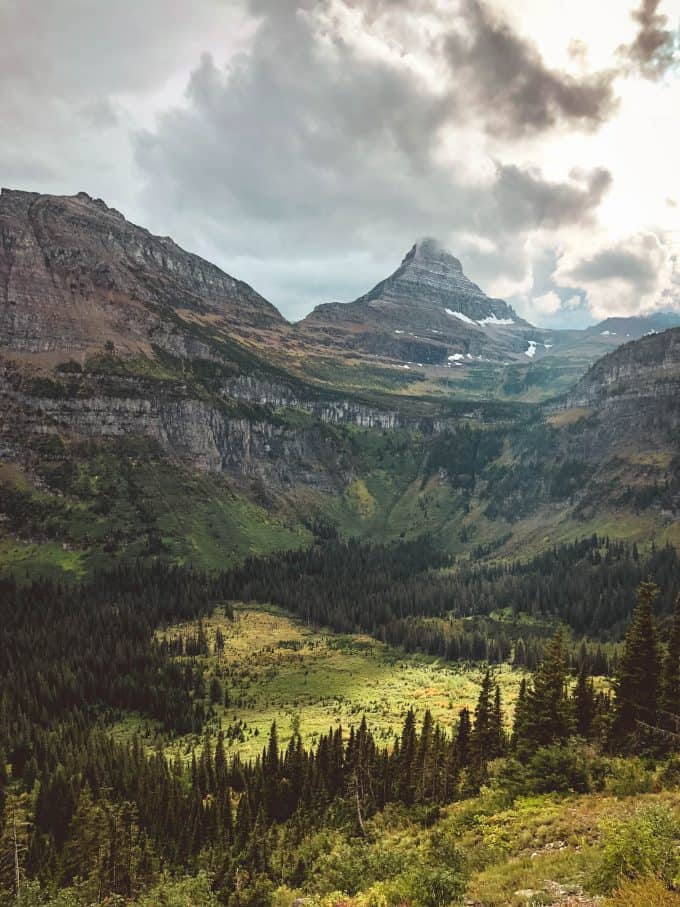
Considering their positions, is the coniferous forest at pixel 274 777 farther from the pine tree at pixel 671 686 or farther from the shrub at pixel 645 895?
the shrub at pixel 645 895

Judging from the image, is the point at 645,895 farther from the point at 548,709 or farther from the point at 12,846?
the point at 12,846

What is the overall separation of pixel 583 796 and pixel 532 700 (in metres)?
15.3

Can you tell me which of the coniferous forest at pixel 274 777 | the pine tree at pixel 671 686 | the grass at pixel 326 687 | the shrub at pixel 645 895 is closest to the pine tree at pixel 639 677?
the coniferous forest at pixel 274 777

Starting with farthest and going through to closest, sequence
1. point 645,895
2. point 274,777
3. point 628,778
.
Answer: point 274,777 < point 628,778 < point 645,895

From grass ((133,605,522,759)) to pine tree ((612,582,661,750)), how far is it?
69382 mm

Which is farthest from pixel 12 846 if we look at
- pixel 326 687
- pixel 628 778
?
pixel 326 687

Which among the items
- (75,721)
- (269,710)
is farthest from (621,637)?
(75,721)

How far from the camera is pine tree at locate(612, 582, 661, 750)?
49.6 meters

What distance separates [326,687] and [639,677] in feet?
389

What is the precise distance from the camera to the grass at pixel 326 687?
12644 centimetres

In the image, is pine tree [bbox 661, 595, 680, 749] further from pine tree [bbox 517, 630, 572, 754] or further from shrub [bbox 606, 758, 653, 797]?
pine tree [bbox 517, 630, 572, 754]

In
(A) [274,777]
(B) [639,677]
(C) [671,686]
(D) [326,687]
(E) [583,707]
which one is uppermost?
(B) [639,677]

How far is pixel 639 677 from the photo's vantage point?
50438mm

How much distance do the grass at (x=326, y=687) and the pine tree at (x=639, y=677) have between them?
6938 cm
